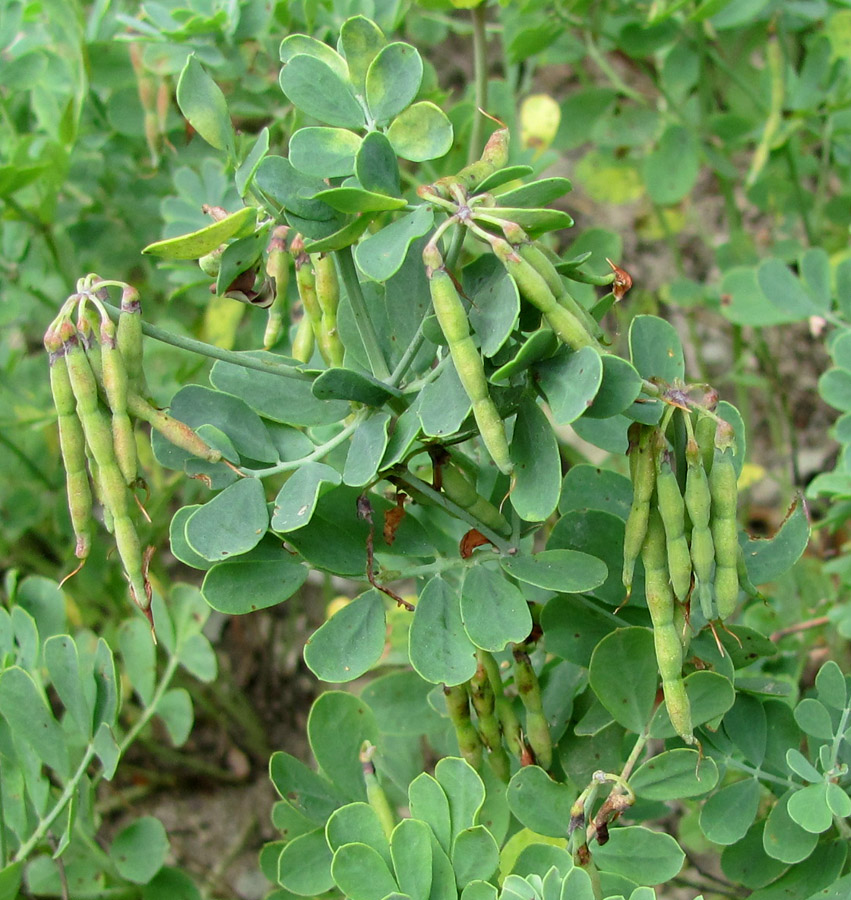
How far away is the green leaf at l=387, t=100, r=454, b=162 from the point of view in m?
0.85

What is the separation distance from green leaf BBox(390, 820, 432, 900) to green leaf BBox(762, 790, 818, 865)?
36 centimetres

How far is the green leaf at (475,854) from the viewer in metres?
0.91

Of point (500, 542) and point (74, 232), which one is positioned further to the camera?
point (74, 232)

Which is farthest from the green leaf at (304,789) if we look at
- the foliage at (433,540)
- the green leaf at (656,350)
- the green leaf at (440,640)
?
the green leaf at (656,350)

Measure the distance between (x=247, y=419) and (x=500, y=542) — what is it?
278 millimetres

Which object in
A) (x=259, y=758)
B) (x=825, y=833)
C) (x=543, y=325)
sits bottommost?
(x=259, y=758)

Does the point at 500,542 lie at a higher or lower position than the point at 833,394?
higher

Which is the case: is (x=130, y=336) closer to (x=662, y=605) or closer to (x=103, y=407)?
(x=103, y=407)

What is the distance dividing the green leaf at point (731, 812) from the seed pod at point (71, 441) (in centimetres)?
68

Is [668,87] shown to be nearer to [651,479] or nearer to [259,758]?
[651,479]

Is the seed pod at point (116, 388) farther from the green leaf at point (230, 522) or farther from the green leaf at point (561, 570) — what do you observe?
the green leaf at point (561, 570)

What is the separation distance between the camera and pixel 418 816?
97cm

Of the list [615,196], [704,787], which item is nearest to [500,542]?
[704,787]

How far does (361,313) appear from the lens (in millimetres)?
941
